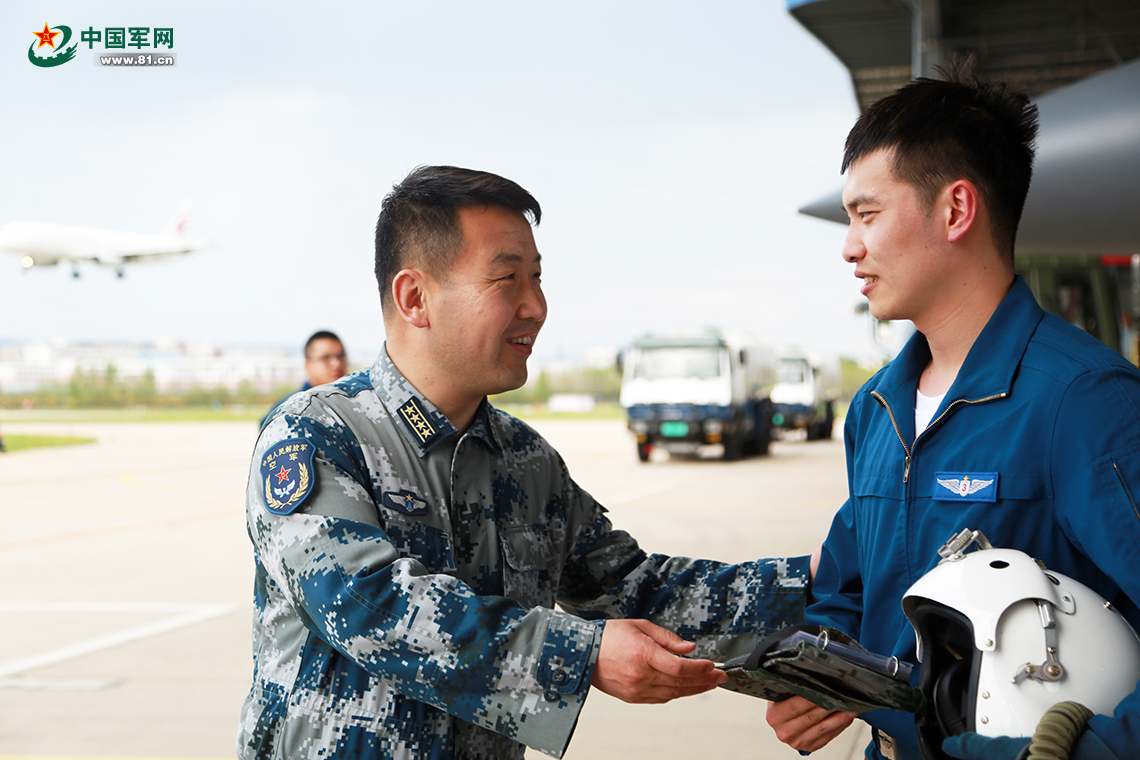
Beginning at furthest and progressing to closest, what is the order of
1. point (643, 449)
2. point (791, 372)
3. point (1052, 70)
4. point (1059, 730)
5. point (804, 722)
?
point (791, 372)
point (643, 449)
point (1052, 70)
point (804, 722)
point (1059, 730)

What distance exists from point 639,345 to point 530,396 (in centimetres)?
5438

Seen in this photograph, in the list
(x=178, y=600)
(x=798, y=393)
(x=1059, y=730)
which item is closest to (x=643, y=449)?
(x=798, y=393)

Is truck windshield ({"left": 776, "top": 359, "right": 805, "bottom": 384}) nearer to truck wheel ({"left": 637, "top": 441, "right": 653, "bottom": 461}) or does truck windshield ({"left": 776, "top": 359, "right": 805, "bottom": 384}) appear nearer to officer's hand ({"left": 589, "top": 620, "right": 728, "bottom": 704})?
truck wheel ({"left": 637, "top": 441, "right": 653, "bottom": 461})

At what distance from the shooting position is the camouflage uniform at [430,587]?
5.06 ft

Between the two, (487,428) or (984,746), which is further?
(487,428)

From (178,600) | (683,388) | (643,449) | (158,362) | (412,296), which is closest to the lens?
(412,296)

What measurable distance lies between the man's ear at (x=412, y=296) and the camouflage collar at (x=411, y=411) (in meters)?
0.12

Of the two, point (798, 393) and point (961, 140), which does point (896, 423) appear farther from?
point (798, 393)

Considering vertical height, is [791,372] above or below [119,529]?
below

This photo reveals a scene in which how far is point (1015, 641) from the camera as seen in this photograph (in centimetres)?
139

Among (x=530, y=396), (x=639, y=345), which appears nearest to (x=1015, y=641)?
(x=639, y=345)

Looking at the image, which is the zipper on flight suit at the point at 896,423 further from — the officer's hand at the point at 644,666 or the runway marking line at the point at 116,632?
the runway marking line at the point at 116,632

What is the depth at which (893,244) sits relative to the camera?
1.68 meters

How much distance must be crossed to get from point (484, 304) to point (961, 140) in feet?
3.07
